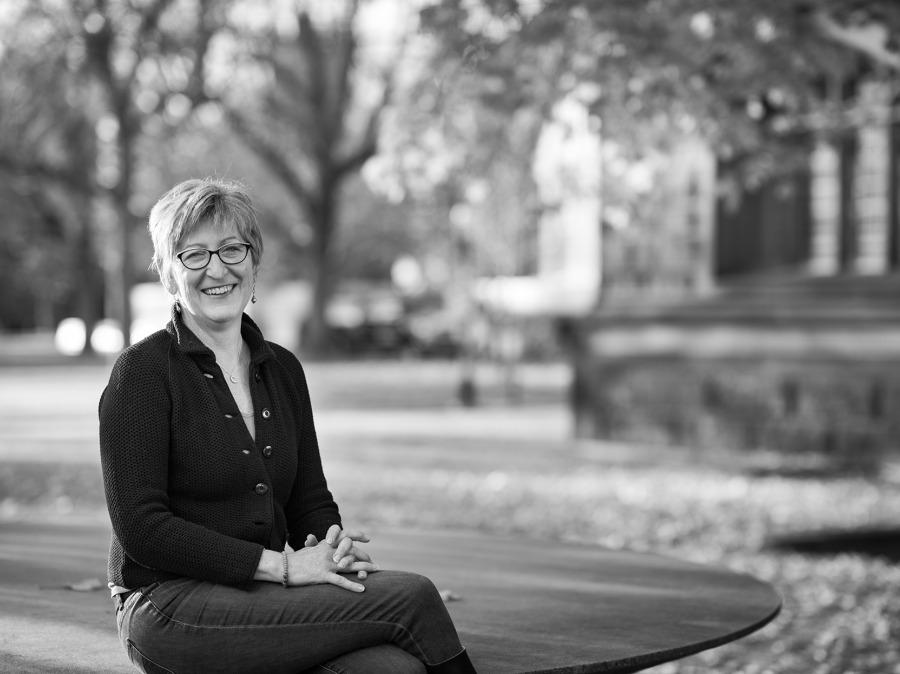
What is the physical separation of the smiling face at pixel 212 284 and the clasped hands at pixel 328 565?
23.1 inches

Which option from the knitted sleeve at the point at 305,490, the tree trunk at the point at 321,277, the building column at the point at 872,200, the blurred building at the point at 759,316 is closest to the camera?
the knitted sleeve at the point at 305,490

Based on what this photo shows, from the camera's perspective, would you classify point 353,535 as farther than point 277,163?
No

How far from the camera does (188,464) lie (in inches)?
116

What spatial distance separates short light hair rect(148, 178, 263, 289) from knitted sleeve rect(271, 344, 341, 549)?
0.38 m

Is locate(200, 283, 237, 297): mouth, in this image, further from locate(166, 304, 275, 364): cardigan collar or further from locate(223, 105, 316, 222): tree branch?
locate(223, 105, 316, 222): tree branch

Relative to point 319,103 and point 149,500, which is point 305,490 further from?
point 319,103

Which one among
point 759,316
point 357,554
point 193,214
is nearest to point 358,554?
point 357,554

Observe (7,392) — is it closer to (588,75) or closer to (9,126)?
(9,126)

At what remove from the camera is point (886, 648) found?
6086mm

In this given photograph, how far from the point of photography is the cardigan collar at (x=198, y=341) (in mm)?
3041

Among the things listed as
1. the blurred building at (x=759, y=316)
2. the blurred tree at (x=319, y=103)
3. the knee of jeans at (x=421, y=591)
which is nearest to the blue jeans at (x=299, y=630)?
the knee of jeans at (x=421, y=591)

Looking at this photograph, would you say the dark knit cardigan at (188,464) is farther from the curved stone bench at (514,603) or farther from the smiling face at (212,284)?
the curved stone bench at (514,603)

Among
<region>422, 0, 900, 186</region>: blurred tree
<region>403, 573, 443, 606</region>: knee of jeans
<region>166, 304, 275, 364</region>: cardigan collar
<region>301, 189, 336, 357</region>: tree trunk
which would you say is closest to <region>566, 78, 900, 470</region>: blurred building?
<region>422, 0, 900, 186</region>: blurred tree

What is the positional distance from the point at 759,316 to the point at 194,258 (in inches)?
456
